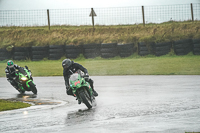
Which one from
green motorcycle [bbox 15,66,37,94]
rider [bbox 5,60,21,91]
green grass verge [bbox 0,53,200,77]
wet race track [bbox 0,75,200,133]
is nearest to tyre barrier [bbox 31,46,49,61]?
green grass verge [bbox 0,53,200,77]

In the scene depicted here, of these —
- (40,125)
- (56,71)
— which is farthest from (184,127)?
(56,71)

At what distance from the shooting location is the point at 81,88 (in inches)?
430

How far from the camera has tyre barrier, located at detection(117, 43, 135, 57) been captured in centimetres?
3100

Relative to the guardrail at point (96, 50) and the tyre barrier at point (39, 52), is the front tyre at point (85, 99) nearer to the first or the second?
the guardrail at point (96, 50)

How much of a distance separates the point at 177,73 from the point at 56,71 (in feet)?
27.4

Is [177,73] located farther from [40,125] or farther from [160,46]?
[40,125]

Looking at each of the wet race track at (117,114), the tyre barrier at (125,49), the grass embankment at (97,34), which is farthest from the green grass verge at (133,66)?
the wet race track at (117,114)

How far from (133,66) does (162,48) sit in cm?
410

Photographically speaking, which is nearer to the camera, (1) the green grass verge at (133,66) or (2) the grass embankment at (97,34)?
(1) the green grass verge at (133,66)

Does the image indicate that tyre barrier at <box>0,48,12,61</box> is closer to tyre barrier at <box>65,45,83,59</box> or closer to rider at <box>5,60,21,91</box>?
tyre barrier at <box>65,45,83,59</box>

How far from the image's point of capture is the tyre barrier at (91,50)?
31734 millimetres

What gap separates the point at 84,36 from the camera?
119 ft

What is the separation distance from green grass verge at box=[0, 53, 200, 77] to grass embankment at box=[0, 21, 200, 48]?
3.14 meters

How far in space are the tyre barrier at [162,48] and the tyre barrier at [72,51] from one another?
5.74 m
